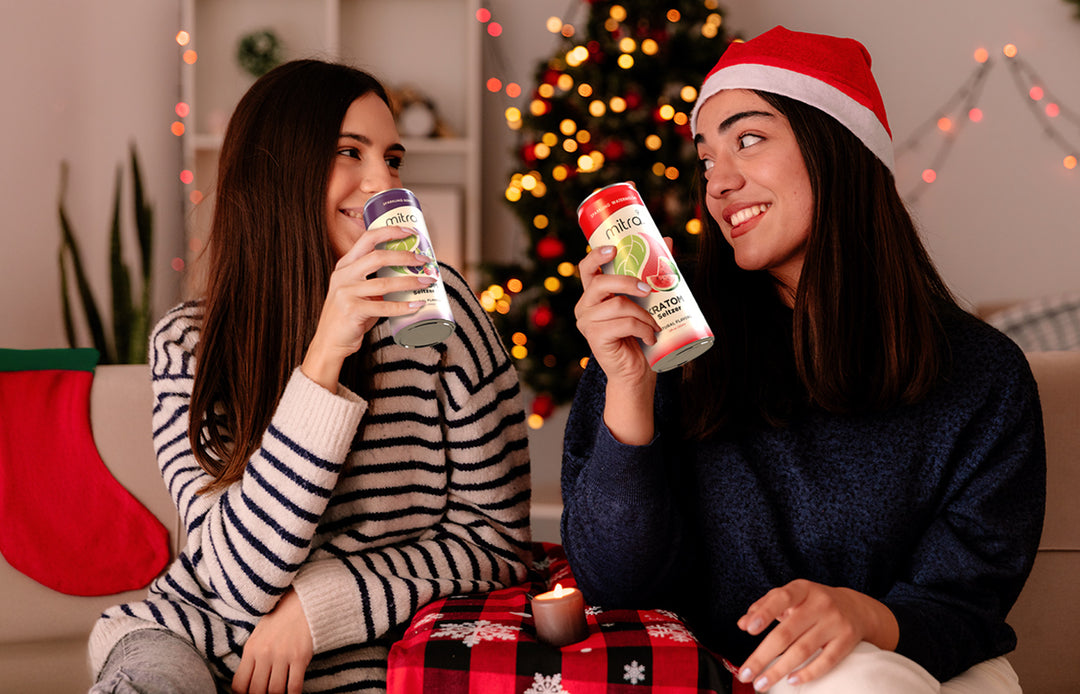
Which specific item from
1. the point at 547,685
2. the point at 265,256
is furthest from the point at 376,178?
the point at 547,685

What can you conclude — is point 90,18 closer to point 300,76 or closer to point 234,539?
point 300,76

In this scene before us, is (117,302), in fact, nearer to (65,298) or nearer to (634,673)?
(65,298)

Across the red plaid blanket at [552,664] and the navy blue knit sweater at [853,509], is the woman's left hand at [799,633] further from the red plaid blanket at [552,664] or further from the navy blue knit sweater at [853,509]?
the navy blue knit sweater at [853,509]

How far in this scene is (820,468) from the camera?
1082mm

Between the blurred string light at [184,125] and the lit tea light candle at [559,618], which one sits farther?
the blurred string light at [184,125]

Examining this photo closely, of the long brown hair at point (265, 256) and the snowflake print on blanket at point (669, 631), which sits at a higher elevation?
the long brown hair at point (265, 256)

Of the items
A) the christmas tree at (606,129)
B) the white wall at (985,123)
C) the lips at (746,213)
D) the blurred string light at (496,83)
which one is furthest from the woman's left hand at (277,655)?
the white wall at (985,123)

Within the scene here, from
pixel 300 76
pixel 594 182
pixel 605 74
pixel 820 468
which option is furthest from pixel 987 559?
pixel 605 74

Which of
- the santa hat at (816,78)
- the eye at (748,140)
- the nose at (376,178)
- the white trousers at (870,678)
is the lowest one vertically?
the white trousers at (870,678)

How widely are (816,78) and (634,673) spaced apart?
750 millimetres

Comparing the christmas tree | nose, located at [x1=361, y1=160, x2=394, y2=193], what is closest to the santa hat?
nose, located at [x1=361, y1=160, x2=394, y2=193]

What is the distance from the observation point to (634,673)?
2.81 feet

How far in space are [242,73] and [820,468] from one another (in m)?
2.76

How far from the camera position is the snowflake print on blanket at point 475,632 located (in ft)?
2.94
